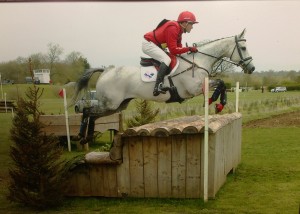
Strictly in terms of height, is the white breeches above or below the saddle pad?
above

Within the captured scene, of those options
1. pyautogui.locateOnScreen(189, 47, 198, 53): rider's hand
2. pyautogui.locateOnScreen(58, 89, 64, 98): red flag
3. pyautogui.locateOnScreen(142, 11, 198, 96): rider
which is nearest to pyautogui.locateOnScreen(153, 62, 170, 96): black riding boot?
pyautogui.locateOnScreen(142, 11, 198, 96): rider

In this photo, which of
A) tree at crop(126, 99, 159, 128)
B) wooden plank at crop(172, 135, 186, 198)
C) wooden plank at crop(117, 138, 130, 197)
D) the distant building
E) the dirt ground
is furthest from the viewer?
the dirt ground

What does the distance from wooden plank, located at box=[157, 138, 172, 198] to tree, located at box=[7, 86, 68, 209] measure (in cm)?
101

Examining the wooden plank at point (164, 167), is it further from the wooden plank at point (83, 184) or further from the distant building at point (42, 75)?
the distant building at point (42, 75)

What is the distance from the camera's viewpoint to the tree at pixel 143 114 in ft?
14.8

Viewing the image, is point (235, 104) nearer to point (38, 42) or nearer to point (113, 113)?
point (113, 113)

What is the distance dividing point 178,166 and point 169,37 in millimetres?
1347

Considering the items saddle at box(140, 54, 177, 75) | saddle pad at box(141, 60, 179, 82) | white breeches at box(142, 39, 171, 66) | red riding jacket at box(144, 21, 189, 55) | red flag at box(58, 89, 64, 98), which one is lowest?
red flag at box(58, 89, 64, 98)

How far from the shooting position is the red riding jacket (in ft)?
11.8

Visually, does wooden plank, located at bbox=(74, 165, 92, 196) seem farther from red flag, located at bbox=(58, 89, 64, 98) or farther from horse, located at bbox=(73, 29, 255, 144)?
red flag, located at bbox=(58, 89, 64, 98)

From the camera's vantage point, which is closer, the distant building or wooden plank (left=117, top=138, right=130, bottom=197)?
the distant building

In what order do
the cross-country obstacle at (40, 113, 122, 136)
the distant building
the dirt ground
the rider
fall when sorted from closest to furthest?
the rider → the distant building → the cross-country obstacle at (40, 113, 122, 136) → the dirt ground

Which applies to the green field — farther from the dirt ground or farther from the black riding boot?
the black riding boot

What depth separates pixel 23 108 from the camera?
353cm
